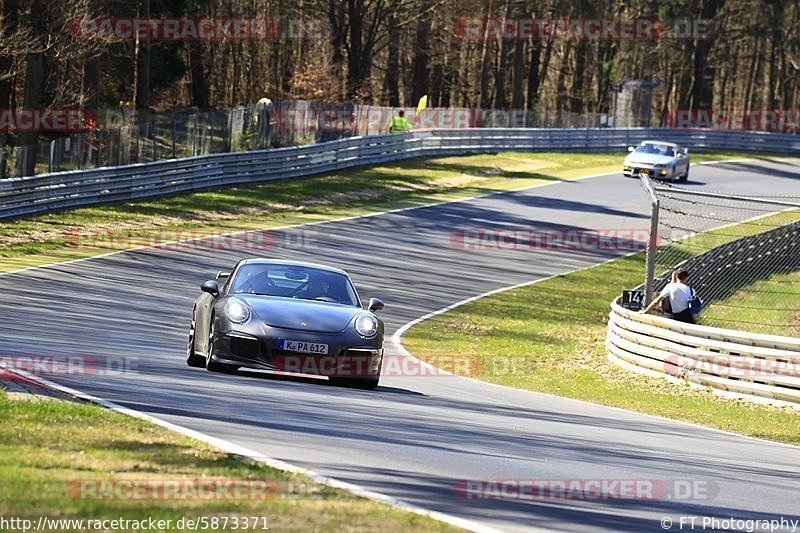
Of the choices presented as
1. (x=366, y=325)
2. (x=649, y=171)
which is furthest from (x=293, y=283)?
(x=649, y=171)

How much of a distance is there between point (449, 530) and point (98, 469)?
2144 mm

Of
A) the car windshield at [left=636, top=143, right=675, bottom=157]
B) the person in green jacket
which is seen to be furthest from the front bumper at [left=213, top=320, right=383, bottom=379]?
the car windshield at [left=636, top=143, right=675, bottom=157]

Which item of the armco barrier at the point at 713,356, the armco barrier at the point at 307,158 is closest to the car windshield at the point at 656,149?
the armco barrier at the point at 307,158

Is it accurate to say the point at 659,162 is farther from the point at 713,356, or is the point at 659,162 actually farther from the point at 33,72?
the point at 713,356

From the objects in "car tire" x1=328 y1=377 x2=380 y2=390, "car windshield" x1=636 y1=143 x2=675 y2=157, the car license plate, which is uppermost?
"car windshield" x1=636 y1=143 x2=675 y2=157

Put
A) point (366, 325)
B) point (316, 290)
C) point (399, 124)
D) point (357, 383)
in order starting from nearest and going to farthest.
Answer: point (366, 325) → point (357, 383) → point (316, 290) → point (399, 124)

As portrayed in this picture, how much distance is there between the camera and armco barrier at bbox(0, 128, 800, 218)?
30277 millimetres

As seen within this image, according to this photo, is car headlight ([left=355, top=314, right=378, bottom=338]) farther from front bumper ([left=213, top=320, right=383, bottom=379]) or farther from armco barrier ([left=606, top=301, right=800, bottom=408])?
armco barrier ([left=606, top=301, right=800, bottom=408])

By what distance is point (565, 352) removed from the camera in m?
22.5

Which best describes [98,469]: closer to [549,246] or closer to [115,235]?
[115,235]

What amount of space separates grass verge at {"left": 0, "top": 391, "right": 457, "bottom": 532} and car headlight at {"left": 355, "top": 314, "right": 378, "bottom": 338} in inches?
177

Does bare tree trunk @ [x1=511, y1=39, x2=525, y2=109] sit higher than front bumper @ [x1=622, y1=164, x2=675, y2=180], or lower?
higher

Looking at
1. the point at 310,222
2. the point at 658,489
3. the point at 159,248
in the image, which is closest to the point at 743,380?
the point at 658,489

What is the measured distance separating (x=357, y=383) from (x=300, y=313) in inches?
46.6
